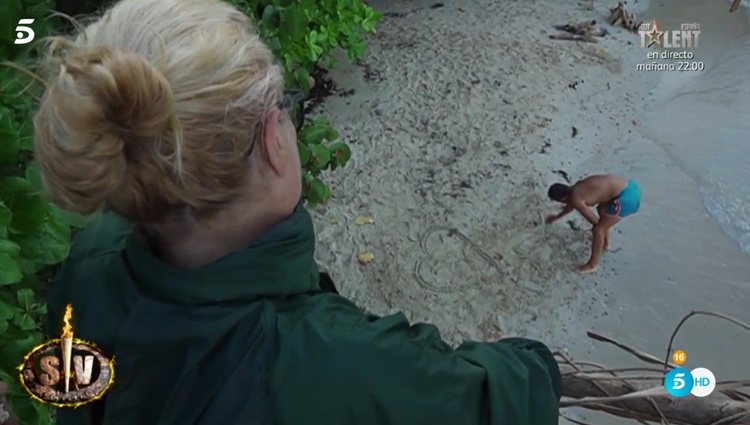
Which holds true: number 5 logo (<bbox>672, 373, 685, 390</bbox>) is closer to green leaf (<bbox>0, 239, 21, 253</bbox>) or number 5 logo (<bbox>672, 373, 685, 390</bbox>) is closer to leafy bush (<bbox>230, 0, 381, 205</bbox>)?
leafy bush (<bbox>230, 0, 381, 205</bbox>)

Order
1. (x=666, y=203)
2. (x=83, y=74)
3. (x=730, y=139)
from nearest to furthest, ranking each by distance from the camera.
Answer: (x=83, y=74) → (x=666, y=203) → (x=730, y=139)

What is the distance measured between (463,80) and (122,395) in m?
3.97

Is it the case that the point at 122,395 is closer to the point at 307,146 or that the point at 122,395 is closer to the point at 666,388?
the point at 666,388

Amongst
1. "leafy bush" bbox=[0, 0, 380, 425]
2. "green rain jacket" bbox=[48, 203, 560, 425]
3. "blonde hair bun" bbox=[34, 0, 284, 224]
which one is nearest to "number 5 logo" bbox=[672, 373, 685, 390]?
"green rain jacket" bbox=[48, 203, 560, 425]

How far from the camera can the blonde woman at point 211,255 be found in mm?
788

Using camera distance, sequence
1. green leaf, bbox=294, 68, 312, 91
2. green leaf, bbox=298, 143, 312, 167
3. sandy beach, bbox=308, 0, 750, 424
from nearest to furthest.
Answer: green leaf, bbox=298, 143, 312, 167 → green leaf, bbox=294, 68, 312, 91 → sandy beach, bbox=308, 0, 750, 424

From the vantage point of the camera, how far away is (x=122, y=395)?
0.89 meters

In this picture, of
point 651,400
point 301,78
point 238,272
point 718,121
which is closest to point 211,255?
point 238,272

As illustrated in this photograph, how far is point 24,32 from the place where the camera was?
1.51 metres

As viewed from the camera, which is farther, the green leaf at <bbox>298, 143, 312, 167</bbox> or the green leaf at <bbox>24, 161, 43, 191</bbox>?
the green leaf at <bbox>298, 143, 312, 167</bbox>

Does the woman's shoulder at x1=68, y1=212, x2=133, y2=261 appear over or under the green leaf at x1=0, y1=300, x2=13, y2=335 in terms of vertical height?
over

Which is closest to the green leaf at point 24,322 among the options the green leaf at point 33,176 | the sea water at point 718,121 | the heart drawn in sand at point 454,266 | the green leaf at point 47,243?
the green leaf at point 47,243

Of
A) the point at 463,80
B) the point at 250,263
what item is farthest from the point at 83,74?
the point at 463,80

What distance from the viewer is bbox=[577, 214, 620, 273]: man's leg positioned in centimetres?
342
